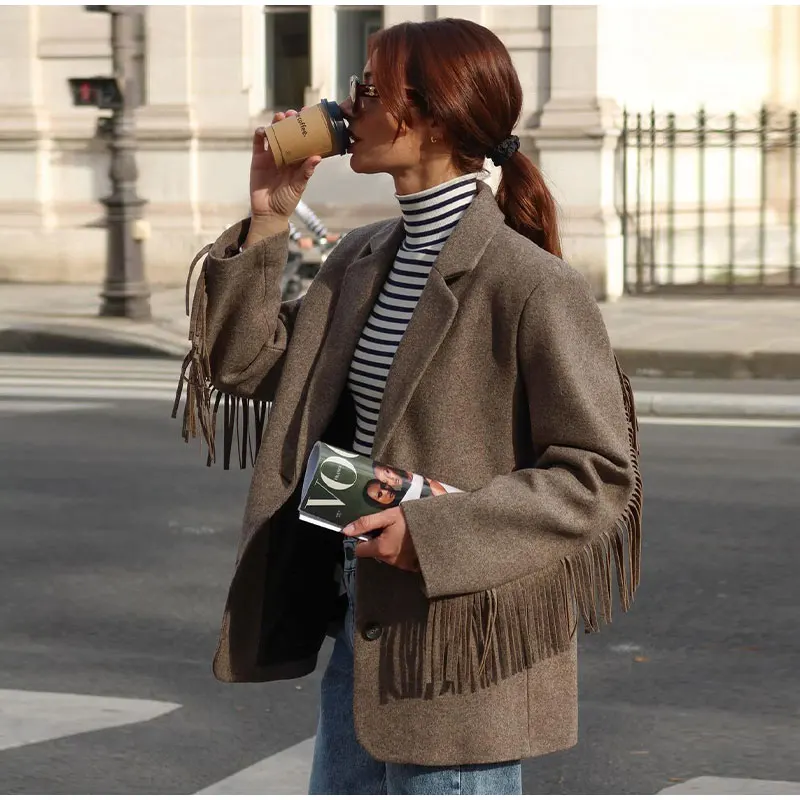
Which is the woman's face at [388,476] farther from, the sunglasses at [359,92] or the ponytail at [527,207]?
the sunglasses at [359,92]

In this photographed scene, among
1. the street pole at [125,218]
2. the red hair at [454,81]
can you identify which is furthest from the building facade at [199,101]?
the red hair at [454,81]

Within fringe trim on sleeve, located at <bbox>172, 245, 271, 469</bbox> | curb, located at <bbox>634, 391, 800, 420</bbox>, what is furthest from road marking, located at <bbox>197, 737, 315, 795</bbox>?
curb, located at <bbox>634, 391, 800, 420</bbox>

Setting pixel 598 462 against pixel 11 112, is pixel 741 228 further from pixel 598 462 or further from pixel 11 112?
pixel 598 462

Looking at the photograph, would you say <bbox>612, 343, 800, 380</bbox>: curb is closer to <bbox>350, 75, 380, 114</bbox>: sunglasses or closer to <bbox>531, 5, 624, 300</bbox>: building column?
<bbox>531, 5, 624, 300</bbox>: building column

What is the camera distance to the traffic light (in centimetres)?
1580

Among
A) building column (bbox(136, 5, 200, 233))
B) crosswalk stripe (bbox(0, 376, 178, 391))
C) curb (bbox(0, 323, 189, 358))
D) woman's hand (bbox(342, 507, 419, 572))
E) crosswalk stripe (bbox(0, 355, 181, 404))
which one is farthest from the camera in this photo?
building column (bbox(136, 5, 200, 233))

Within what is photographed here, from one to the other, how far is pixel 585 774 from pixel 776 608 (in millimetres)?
1884

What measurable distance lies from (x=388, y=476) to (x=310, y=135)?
0.62 metres

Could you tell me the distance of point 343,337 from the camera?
2887mm

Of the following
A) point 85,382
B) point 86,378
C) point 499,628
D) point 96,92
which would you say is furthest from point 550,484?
point 96,92

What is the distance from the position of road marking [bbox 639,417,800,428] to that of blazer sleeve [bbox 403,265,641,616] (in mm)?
8137

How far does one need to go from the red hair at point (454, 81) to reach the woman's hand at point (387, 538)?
60 centimetres

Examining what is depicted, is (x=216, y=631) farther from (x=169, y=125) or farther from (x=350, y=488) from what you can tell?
(x=169, y=125)

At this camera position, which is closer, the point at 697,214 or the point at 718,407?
the point at 718,407
